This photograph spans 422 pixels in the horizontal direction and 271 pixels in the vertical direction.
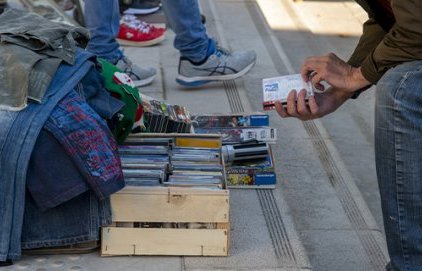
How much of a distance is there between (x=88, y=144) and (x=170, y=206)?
0.36m

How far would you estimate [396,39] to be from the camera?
2721 mm

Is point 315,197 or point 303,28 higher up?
point 315,197

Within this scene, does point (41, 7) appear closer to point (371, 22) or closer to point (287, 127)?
point (287, 127)

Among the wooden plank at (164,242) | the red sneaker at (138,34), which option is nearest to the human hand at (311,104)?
the wooden plank at (164,242)

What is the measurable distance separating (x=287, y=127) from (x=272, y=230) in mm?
1369

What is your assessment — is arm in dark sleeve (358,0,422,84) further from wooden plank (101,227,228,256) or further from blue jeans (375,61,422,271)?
wooden plank (101,227,228,256)

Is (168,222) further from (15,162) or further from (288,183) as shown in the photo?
(288,183)

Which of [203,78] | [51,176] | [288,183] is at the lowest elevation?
[288,183]

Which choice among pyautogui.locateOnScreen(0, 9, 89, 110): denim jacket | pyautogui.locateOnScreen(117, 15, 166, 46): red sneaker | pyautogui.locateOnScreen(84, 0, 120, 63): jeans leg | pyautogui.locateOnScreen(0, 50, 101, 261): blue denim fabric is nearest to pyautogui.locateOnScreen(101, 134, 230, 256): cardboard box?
pyautogui.locateOnScreen(0, 50, 101, 261): blue denim fabric

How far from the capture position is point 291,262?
3.08m

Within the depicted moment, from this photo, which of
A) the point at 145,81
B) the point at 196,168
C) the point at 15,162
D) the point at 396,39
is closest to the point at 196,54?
Result: the point at 145,81

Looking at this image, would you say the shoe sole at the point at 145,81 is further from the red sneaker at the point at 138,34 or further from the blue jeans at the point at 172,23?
the red sneaker at the point at 138,34

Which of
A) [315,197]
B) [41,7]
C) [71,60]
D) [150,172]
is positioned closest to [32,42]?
[71,60]

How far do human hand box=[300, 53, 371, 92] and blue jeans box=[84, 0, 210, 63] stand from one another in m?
1.53
